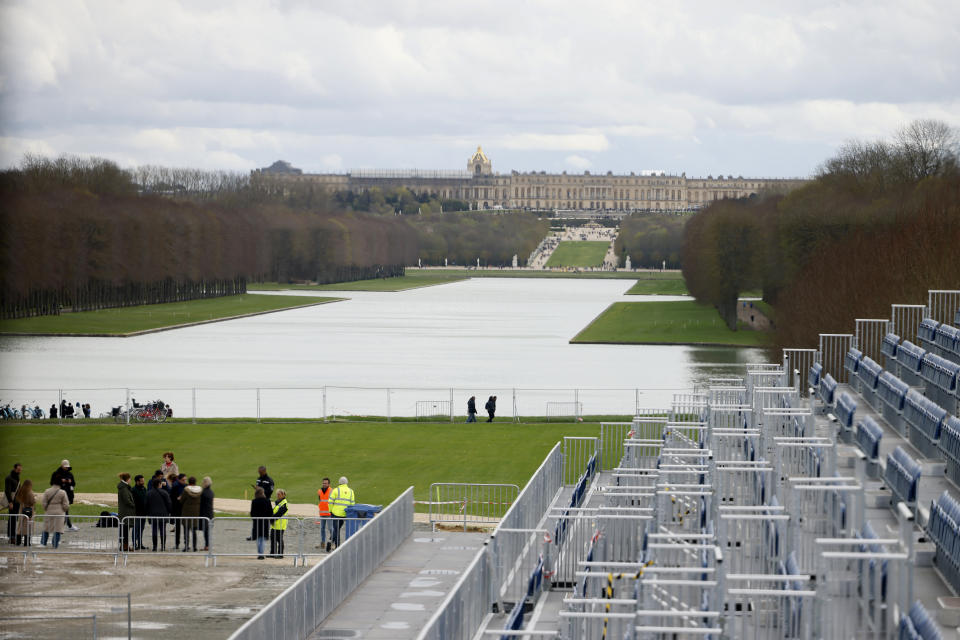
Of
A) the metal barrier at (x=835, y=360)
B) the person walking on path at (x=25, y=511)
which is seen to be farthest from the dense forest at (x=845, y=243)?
the person walking on path at (x=25, y=511)

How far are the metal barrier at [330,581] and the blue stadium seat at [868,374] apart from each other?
9.32 meters

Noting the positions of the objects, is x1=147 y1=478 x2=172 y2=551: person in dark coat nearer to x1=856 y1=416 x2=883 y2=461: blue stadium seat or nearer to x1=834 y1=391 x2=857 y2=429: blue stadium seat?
x1=856 y1=416 x2=883 y2=461: blue stadium seat

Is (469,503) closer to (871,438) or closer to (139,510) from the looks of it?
(139,510)

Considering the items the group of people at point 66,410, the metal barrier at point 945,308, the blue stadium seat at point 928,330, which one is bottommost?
the group of people at point 66,410

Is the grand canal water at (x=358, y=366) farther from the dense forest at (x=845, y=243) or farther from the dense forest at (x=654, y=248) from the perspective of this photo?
the dense forest at (x=654, y=248)

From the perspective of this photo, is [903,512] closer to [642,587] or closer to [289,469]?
[642,587]

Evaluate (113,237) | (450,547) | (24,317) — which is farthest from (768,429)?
(113,237)

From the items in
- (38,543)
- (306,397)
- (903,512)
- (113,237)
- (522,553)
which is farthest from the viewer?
(113,237)

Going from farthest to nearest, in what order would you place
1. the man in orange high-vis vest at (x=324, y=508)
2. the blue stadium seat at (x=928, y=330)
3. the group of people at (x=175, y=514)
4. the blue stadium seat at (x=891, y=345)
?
the blue stadium seat at (x=891, y=345)
the blue stadium seat at (x=928, y=330)
the man in orange high-vis vest at (x=324, y=508)
the group of people at (x=175, y=514)

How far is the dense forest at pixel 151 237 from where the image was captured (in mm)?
81562

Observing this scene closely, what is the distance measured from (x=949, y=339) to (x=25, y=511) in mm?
17724

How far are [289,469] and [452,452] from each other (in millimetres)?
4632

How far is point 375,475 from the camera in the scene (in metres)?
31.3

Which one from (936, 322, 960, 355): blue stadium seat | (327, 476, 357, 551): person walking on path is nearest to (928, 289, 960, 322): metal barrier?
(936, 322, 960, 355): blue stadium seat
